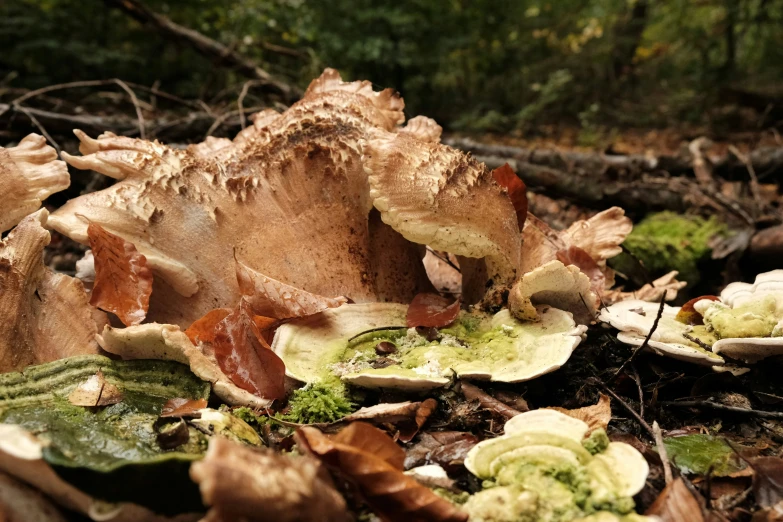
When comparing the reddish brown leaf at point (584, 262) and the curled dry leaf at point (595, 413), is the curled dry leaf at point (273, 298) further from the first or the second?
the reddish brown leaf at point (584, 262)

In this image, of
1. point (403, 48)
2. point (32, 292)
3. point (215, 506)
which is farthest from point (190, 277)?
point (403, 48)

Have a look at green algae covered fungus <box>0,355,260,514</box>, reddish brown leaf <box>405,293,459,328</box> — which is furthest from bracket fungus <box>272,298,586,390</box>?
green algae covered fungus <box>0,355,260,514</box>

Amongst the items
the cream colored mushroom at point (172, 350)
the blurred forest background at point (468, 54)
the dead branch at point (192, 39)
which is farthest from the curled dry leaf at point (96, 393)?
the dead branch at point (192, 39)

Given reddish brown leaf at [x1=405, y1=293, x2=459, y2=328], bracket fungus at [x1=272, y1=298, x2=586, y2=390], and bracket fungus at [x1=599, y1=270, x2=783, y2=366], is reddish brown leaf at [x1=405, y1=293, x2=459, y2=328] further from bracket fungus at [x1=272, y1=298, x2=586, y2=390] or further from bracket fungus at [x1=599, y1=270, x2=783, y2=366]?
bracket fungus at [x1=599, y1=270, x2=783, y2=366]

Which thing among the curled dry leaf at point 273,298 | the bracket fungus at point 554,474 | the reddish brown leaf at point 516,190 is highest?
the reddish brown leaf at point 516,190

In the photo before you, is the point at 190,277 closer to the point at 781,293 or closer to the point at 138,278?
the point at 138,278
